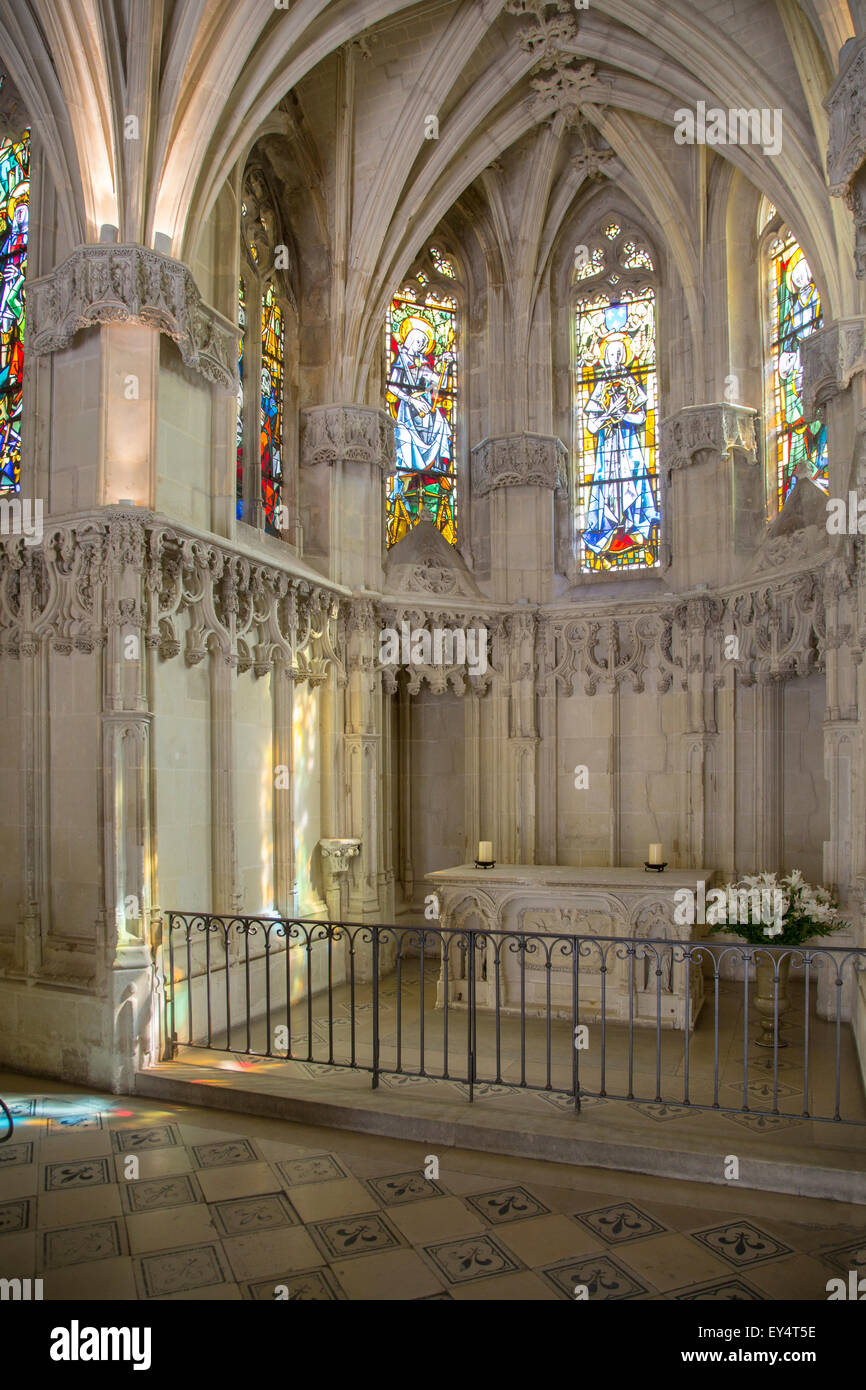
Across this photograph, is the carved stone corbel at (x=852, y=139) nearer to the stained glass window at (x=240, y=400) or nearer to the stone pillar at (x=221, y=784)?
the stone pillar at (x=221, y=784)

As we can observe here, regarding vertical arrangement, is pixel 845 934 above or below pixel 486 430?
below

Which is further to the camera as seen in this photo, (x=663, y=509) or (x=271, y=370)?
(x=663, y=509)

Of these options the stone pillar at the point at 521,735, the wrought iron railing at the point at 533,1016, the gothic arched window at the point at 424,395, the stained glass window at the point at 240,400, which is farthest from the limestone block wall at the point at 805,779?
the stained glass window at the point at 240,400

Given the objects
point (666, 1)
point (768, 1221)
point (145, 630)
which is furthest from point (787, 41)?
point (768, 1221)

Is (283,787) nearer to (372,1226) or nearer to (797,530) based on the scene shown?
(372,1226)

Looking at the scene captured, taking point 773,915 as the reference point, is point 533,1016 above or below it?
below

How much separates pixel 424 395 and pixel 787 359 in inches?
182

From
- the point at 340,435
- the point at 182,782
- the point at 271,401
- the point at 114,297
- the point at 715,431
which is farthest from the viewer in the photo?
the point at 715,431

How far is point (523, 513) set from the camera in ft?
42.3

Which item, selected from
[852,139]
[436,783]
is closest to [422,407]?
[436,783]

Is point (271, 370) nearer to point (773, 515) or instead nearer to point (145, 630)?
point (145, 630)

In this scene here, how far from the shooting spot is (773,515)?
1180 centimetres

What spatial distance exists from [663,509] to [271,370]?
5166 millimetres

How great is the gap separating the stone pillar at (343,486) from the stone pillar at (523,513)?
1.76 metres
